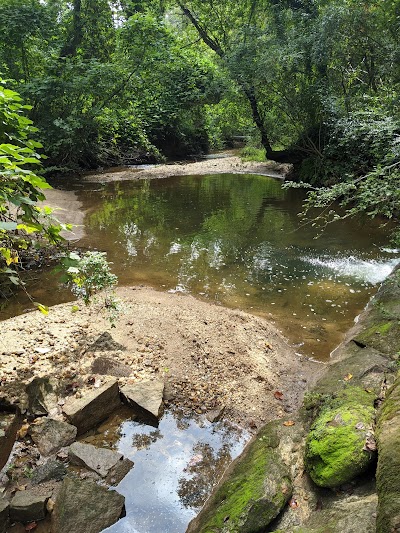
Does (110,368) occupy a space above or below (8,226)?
below

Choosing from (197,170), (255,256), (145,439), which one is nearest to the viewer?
(145,439)

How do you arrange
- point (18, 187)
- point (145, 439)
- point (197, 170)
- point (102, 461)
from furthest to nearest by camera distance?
1. point (197, 170)
2. point (145, 439)
3. point (102, 461)
4. point (18, 187)

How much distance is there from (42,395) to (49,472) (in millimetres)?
990

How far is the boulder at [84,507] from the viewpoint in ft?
10.1

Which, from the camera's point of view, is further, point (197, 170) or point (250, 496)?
point (197, 170)

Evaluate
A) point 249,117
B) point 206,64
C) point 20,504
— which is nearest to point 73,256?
point 20,504

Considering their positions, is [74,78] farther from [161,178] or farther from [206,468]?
[206,468]

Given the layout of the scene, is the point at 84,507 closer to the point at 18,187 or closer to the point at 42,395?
the point at 42,395

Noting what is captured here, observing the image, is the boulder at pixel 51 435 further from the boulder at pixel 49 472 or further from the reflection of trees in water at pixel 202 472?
the reflection of trees in water at pixel 202 472

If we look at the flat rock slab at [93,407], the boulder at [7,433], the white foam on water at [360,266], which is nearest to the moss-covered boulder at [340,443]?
the flat rock slab at [93,407]

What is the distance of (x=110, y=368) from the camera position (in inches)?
192

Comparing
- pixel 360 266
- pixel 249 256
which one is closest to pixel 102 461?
pixel 249 256

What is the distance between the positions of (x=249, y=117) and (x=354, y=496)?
62.5ft

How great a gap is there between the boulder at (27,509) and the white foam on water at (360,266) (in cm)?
669
